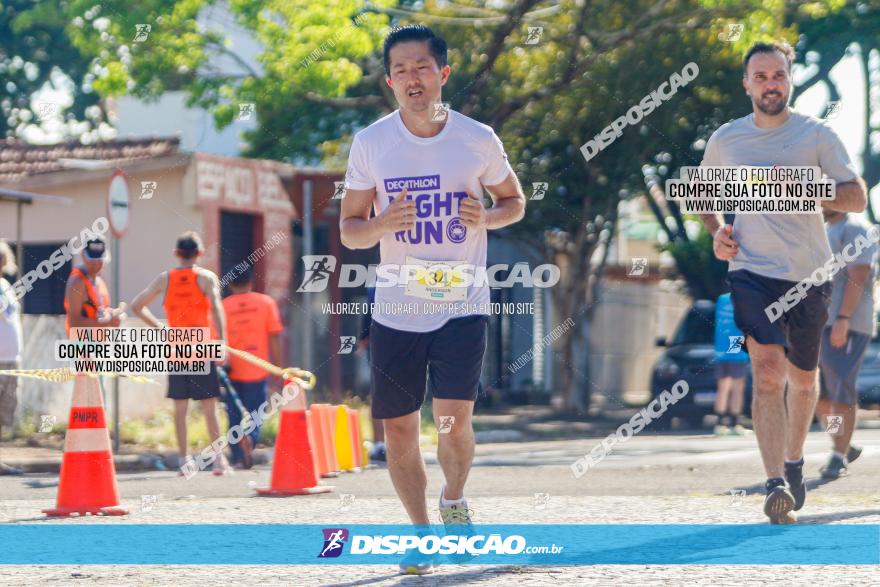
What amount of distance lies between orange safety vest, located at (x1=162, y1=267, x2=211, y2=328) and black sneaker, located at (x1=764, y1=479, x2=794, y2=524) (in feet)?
19.9

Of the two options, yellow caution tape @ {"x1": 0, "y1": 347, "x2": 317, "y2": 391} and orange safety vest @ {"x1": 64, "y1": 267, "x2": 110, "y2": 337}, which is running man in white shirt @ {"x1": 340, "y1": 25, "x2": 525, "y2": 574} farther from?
orange safety vest @ {"x1": 64, "y1": 267, "x2": 110, "y2": 337}

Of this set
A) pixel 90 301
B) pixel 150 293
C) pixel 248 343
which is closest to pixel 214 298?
pixel 150 293

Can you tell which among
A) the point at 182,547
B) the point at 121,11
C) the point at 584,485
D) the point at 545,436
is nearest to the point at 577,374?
the point at 545,436

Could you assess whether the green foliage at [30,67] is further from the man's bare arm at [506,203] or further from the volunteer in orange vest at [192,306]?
the man's bare arm at [506,203]

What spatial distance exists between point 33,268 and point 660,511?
1602 cm

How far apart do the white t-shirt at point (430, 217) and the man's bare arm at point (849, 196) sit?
191 centimetres

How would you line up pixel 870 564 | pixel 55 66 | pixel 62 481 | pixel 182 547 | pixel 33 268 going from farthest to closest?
pixel 55 66 < pixel 33 268 < pixel 62 481 < pixel 182 547 < pixel 870 564

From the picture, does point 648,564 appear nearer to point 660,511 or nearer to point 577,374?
point 660,511

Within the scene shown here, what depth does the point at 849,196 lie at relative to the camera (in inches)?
274

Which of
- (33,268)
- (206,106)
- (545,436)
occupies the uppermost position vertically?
(206,106)

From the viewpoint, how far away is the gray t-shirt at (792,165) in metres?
6.96

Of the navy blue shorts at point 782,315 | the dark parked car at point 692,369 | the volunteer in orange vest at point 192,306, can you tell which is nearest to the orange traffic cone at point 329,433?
the volunteer in orange vest at point 192,306

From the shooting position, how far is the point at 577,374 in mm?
23812

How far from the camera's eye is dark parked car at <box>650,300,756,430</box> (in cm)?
1938
